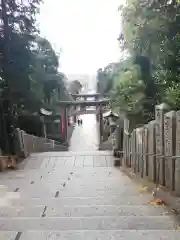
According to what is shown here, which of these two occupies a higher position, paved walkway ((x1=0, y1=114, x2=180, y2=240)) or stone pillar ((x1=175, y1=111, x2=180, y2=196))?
stone pillar ((x1=175, y1=111, x2=180, y2=196))

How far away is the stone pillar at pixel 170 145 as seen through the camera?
17.2 ft

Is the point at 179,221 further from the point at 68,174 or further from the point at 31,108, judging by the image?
the point at 31,108

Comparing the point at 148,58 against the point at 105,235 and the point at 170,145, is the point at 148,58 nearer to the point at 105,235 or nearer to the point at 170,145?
the point at 170,145

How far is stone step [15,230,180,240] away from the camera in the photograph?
332cm

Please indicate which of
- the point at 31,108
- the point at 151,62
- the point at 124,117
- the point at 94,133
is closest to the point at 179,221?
the point at 151,62

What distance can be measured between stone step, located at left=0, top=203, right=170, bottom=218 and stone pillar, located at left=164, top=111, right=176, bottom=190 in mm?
755

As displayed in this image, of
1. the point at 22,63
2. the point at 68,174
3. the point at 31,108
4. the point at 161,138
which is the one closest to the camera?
the point at 161,138

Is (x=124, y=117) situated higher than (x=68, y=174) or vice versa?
(x=124, y=117)

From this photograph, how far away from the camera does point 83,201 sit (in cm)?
530

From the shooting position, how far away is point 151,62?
953cm

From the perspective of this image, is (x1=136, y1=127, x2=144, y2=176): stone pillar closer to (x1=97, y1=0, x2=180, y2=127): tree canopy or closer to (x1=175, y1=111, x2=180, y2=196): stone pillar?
(x1=97, y1=0, x2=180, y2=127): tree canopy

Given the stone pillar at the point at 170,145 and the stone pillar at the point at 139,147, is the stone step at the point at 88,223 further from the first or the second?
the stone pillar at the point at 139,147

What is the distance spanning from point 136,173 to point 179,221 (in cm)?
416

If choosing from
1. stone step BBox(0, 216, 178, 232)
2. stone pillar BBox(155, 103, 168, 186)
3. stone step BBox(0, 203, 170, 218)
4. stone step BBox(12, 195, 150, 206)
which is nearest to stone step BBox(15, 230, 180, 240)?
stone step BBox(0, 216, 178, 232)
